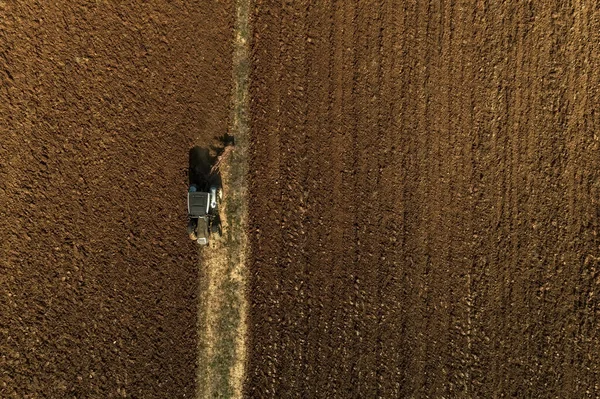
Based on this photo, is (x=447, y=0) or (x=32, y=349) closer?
(x=32, y=349)

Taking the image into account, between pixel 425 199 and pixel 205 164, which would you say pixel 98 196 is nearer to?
pixel 205 164

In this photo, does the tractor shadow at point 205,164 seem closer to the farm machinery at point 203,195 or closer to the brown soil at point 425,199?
the farm machinery at point 203,195

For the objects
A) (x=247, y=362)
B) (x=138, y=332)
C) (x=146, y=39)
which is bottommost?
(x=247, y=362)

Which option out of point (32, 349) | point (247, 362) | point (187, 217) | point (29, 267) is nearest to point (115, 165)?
point (187, 217)

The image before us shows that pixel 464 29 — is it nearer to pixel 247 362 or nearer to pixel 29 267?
A: pixel 247 362

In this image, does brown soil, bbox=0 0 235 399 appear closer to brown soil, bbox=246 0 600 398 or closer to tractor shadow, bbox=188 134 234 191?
tractor shadow, bbox=188 134 234 191

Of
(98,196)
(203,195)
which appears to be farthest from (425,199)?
(98,196)
